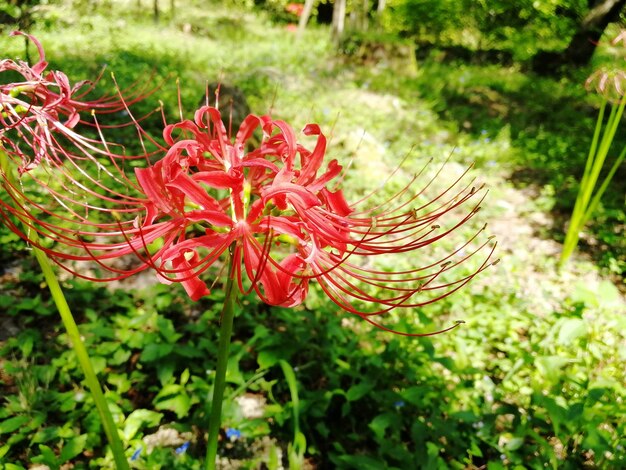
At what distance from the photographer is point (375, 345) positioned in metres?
2.41

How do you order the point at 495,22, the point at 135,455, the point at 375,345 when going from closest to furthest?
1. the point at 135,455
2. the point at 375,345
3. the point at 495,22

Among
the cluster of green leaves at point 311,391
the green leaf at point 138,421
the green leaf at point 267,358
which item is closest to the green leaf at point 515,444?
the cluster of green leaves at point 311,391

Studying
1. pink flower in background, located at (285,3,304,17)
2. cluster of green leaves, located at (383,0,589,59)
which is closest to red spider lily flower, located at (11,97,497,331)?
cluster of green leaves, located at (383,0,589,59)

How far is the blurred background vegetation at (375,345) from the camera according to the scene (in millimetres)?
1820

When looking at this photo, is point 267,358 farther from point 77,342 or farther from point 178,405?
point 77,342

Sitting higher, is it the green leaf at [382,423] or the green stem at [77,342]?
the green stem at [77,342]

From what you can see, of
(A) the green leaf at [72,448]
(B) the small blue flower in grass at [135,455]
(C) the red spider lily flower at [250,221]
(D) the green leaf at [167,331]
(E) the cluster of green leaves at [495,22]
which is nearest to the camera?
(C) the red spider lily flower at [250,221]

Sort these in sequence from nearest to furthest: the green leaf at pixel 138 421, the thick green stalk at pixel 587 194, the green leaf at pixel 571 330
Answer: the green leaf at pixel 138 421
the green leaf at pixel 571 330
the thick green stalk at pixel 587 194

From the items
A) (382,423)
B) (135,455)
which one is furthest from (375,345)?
(135,455)

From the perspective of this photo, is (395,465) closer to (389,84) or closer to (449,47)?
(389,84)

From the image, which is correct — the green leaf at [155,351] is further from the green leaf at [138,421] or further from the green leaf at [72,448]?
the green leaf at [72,448]

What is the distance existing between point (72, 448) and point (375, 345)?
1.44 m

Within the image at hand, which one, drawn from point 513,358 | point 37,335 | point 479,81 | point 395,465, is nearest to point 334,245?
point 395,465

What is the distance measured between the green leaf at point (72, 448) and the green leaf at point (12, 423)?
24 cm
